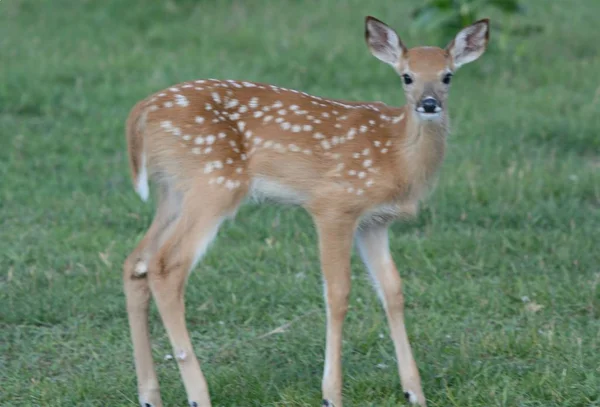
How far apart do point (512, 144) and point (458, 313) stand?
278 centimetres

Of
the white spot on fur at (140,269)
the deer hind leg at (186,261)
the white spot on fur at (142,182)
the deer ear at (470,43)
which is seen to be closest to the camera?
the deer hind leg at (186,261)

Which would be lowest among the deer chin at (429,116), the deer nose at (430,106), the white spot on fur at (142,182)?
the white spot on fur at (142,182)

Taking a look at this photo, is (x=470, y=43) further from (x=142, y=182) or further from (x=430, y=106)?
(x=142, y=182)

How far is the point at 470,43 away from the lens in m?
5.11

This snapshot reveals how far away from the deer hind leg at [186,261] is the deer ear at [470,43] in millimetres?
1161

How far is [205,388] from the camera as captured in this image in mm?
4684

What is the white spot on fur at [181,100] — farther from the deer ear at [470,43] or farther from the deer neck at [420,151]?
the deer ear at [470,43]

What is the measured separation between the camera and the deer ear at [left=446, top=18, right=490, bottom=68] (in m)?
5.06

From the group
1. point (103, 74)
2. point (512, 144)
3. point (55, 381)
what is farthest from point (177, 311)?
point (103, 74)

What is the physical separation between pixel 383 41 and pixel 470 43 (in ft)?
1.26

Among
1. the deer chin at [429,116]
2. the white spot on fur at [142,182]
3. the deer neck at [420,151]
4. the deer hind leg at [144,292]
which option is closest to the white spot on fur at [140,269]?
the deer hind leg at [144,292]

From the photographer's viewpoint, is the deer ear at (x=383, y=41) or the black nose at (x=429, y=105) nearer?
the black nose at (x=429, y=105)

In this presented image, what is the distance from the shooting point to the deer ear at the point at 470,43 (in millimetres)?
5062

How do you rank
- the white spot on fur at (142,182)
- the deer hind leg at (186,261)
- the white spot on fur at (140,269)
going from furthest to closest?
1. the white spot on fur at (140,269)
2. the white spot on fur at (142,182)
3. the deer hind leg at (186,261)
